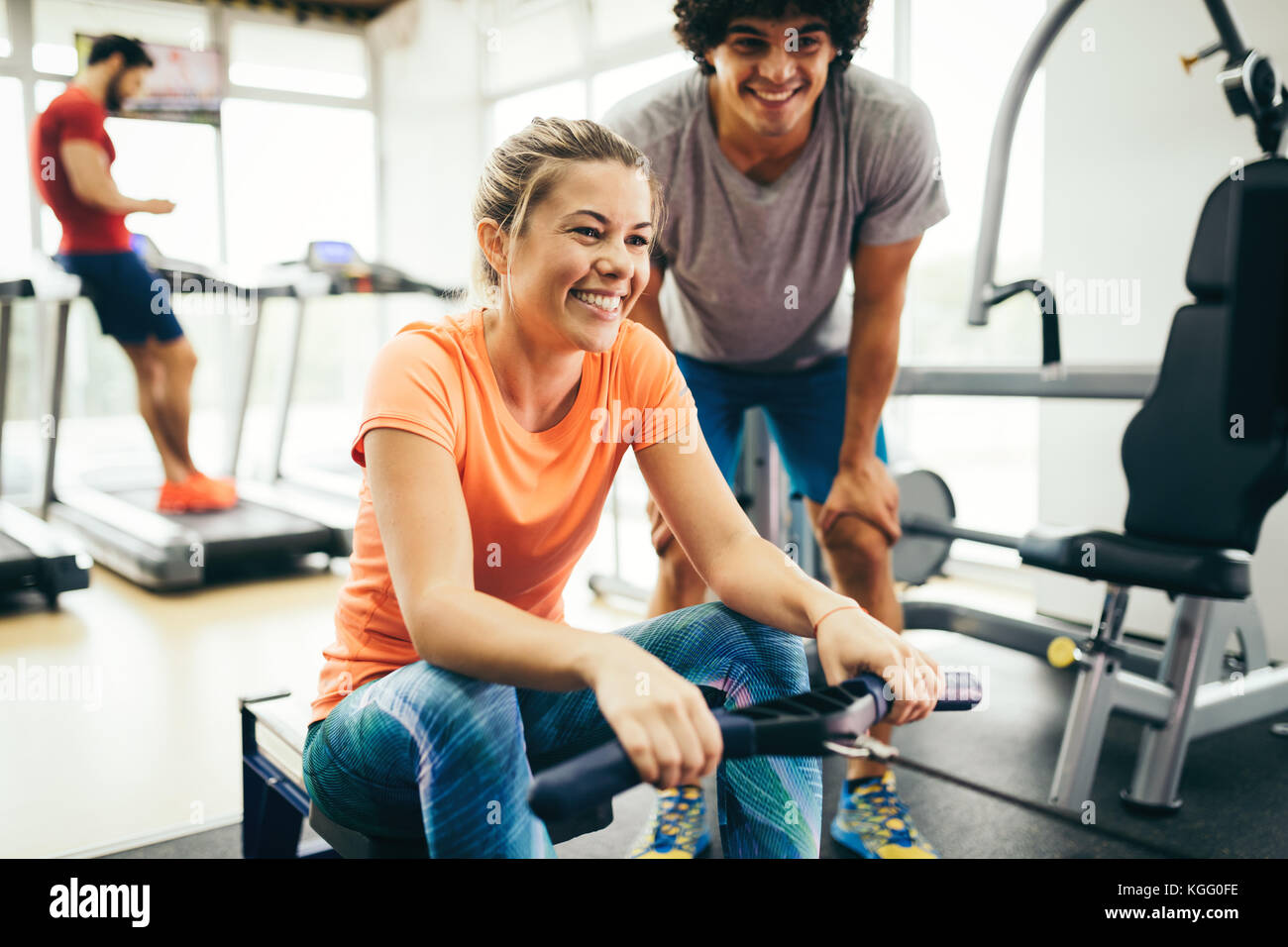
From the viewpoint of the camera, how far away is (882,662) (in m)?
0.99

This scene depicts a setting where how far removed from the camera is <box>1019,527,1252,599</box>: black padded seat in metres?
1.88

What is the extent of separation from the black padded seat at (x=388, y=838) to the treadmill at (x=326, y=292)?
287cm

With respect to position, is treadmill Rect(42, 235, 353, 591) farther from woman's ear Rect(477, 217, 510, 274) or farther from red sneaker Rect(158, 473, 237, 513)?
woman's ear Rect(477, 217, 510, 274)

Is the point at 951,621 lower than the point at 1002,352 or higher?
lower

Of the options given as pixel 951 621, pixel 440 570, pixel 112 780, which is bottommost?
pixel 112 780

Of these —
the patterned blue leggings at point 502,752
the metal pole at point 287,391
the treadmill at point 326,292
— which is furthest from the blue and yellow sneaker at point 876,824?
the metal pole at point 287,391

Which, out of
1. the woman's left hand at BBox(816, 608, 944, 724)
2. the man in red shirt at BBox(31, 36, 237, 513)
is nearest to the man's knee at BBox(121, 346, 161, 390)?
the man in red shirt at BBox(31, 36, 237, 513)

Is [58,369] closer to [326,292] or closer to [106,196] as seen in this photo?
[106,196]

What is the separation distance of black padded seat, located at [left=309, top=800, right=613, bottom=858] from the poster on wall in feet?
20.5

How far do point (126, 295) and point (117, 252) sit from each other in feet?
0.55

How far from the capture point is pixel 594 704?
113 centimetres
